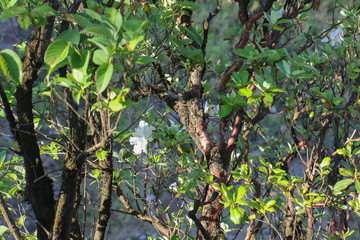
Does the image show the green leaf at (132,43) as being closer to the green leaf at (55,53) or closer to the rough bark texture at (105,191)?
the green leaf at (55,53)

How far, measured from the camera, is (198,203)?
1.10 metres

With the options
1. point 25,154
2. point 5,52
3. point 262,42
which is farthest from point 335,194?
point 5,52

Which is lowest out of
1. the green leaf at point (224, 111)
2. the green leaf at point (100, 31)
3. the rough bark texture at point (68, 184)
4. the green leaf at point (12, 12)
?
the rough bark texture at point (68, 184)

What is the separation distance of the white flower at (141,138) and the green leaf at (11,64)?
758 mm

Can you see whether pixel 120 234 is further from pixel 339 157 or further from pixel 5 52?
pixel 5 52

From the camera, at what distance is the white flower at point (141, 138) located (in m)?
1.30

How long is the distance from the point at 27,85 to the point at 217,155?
66 cm

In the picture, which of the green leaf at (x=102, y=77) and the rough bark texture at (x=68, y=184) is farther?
the rough bark texture at (x=68, y=184)

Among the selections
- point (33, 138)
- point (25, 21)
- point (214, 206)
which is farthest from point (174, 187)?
point (25, 21)

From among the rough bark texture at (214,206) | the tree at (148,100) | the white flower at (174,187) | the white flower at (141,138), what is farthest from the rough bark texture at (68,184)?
the white flower at (174,187)

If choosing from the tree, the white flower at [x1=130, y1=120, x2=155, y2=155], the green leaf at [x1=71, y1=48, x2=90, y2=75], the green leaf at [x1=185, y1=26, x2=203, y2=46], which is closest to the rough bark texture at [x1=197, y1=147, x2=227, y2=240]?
the tree

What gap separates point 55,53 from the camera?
59 centimetres

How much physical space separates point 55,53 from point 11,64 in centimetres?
7

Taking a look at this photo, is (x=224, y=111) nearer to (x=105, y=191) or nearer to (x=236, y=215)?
(x=236, y=215)
